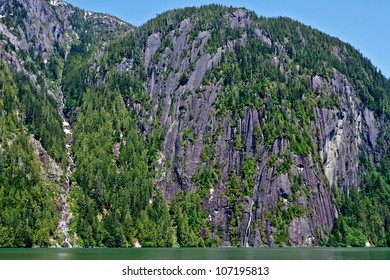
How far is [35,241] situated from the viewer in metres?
183
